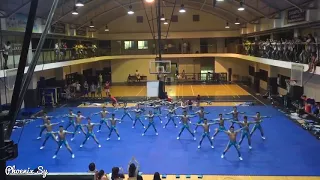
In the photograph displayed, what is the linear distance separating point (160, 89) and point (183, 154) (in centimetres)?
1200

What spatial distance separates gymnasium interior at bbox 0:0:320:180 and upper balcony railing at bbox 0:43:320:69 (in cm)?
12

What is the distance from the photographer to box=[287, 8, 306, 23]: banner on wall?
2211 centimetres

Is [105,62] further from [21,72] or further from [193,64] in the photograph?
[21,72]

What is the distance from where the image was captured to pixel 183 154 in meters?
15.4

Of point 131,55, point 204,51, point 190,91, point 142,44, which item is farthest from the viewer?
point 142,44

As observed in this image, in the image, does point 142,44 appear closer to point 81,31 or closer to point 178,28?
point 178,28

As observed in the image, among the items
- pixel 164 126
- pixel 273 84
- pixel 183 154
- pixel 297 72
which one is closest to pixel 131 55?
pixel 273 84

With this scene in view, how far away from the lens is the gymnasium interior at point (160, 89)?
12828 millimetres

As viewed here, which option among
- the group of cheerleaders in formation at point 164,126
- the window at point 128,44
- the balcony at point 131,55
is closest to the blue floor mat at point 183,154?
the group of cheerleaders in formation at point 164,126

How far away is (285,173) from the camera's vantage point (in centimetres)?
1277

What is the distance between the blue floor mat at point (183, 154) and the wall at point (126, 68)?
87.6 feet

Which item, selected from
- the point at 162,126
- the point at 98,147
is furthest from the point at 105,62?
the point at 98,147

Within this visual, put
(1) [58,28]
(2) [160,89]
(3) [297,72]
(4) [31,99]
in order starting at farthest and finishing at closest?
(1) [58,28], (4) [31,99], (2) [160,89], (3) [297,72]

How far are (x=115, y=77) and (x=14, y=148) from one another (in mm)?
45054
